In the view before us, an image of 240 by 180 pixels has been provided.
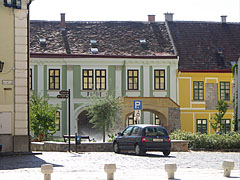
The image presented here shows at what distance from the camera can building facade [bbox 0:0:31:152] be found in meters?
27.7

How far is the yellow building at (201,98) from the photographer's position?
171 ft

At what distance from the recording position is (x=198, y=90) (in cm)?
5262

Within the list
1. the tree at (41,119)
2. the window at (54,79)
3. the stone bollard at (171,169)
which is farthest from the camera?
the window at (54,79)

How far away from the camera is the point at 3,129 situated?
27594 millimetres

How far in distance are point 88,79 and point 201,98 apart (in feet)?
30.2

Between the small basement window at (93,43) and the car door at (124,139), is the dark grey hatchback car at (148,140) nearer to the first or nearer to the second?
the car door at (124,139)

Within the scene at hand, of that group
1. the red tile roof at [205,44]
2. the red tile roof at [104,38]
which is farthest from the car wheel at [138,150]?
the red tile roof at [205,44]

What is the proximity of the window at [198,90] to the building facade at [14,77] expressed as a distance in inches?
1033

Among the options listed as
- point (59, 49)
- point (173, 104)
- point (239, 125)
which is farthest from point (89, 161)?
point (59, 49)

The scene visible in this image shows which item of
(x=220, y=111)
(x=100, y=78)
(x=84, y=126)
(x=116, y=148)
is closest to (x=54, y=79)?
(x=100, y=78)

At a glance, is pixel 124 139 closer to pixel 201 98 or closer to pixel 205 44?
pixel 201 98

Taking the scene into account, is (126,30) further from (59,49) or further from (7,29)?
(7,29)

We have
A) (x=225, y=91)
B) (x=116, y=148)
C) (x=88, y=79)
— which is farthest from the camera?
(x=225, y=91)

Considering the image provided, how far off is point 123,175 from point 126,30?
37490 millimetres
